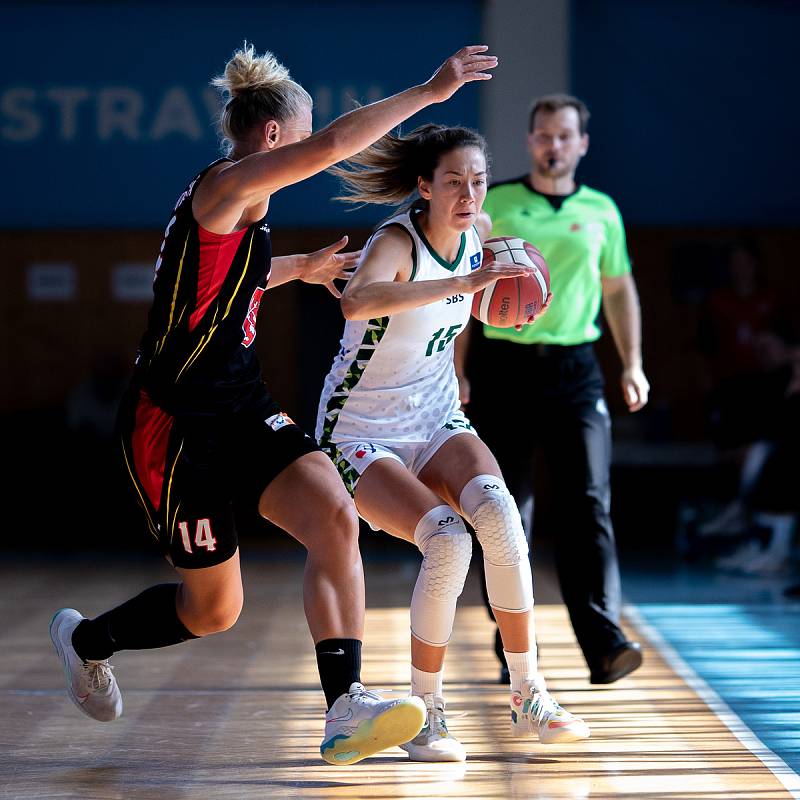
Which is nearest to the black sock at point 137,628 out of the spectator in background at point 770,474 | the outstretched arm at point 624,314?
the outstretched arm at point 624,314

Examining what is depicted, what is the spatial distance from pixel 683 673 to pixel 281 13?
644cm

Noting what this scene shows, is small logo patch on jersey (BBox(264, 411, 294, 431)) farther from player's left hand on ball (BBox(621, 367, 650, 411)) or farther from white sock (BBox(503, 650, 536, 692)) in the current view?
player's left hand on ball (BBox(621, 367, 650, 411))

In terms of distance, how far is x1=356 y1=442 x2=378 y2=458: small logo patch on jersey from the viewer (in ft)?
10.4

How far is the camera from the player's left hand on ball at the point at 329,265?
327 centimetres

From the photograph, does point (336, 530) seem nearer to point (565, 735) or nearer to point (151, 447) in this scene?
point (151, 447)

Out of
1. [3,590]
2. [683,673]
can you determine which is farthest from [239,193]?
[3,590]

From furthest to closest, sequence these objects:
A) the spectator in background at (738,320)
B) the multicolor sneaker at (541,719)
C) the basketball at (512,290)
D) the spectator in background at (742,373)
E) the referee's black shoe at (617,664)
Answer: the spectator in background at (738,320), the spectator in background at (742,373), the referee's black shoe at (617,664), the basketball at (512,290), the multicolor sneaker at (541,719)

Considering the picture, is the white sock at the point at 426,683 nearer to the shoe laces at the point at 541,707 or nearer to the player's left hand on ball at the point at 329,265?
the shoe laces at the point at 541,707

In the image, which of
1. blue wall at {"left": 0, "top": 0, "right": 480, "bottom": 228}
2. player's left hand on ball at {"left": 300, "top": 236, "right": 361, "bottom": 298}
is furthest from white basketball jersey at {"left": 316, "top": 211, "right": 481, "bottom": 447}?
blue wall at {"left": 0, "top": 0, "right": 480, "bottom": 228}

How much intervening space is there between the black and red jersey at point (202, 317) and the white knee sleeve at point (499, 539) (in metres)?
0.55

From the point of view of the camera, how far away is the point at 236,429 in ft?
9.52

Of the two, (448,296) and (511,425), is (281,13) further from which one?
(448,296)

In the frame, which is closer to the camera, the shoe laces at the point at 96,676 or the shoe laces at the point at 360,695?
the shoe laces at the point at 360,695

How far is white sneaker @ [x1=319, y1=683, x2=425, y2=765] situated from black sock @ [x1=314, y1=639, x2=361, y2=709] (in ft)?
0.11
